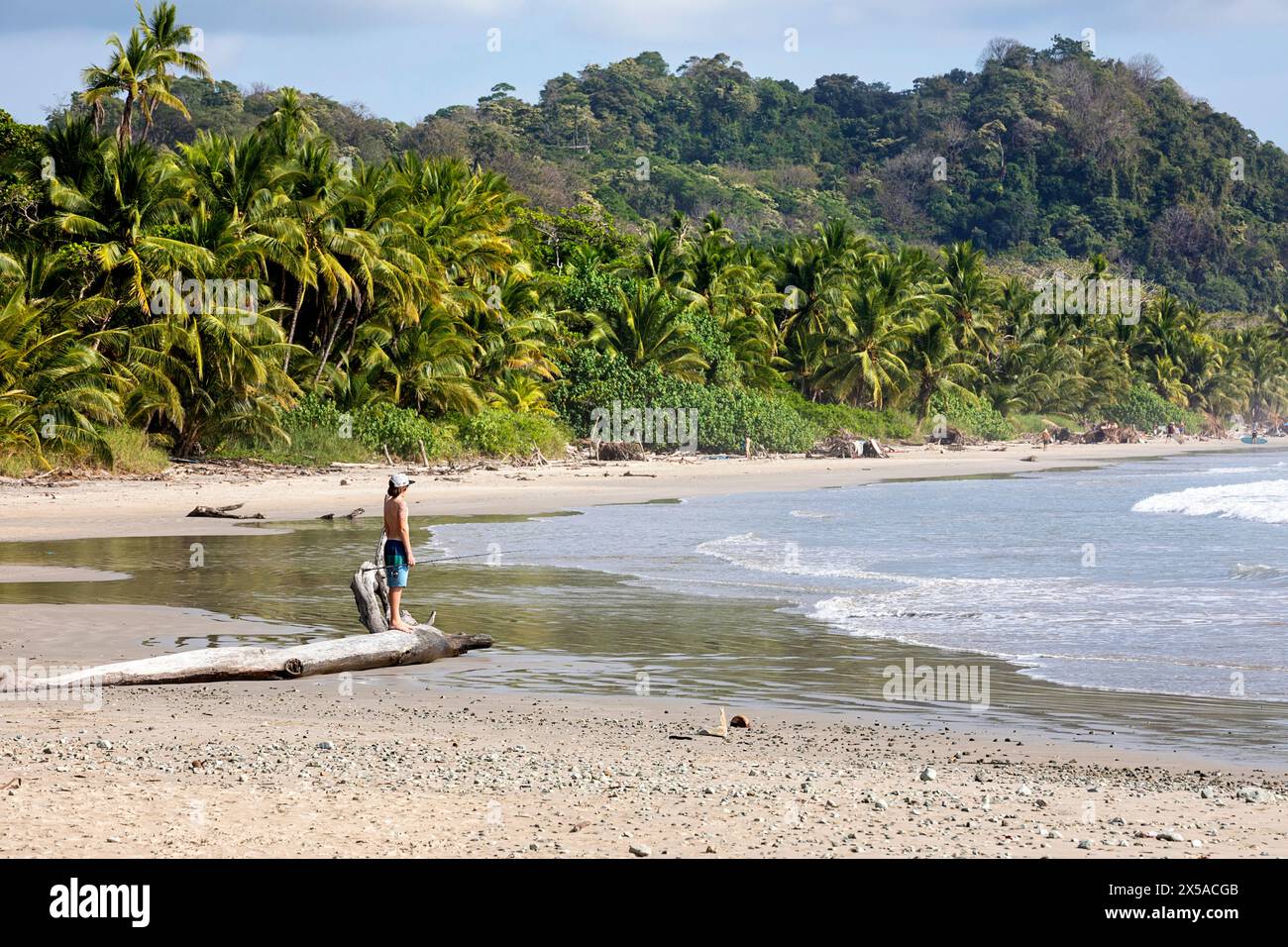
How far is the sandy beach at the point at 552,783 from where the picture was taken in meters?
5.53

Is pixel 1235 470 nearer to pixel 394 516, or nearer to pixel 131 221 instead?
pixel 131 221

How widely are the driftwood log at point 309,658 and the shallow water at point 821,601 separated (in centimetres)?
30

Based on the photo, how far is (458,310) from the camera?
37.2m

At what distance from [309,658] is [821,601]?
6578 millimetres

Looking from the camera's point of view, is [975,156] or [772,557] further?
[975,156]

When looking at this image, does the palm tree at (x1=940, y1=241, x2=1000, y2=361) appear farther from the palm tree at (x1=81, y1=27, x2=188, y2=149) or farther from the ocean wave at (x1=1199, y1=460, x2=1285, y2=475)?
the palm tree at (x1=81, y1=27, x2=188, y2=149)

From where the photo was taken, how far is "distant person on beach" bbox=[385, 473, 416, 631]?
1095 cm

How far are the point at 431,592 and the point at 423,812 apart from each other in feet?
31.0

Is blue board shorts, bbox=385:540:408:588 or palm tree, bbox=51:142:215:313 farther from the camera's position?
palm tree, bbox=51:142:215:313

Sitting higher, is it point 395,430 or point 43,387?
point 43,387

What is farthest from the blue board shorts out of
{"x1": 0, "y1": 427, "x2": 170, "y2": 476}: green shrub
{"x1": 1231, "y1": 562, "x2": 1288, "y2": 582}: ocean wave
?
{"x1": 0, "y1": 427, "x2": 170, "y2": 476}: green shrub

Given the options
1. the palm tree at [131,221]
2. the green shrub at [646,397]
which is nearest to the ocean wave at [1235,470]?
the green shrub at [646,397]

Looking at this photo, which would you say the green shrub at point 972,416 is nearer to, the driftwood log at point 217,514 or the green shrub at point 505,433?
the green shrub at point 505,433

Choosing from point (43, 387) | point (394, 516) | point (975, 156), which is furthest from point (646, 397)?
point (975, 156)
